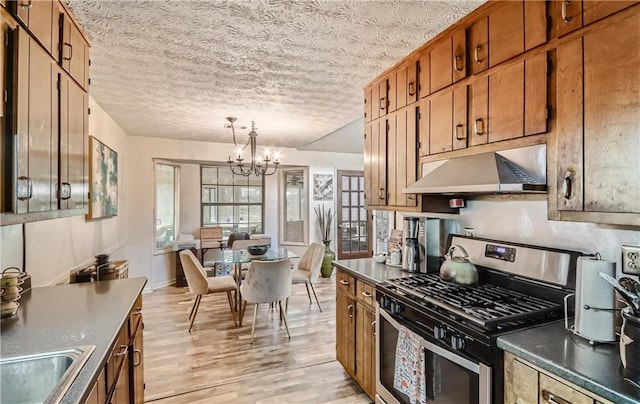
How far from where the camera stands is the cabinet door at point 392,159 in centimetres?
252

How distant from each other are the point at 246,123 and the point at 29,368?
3341mm

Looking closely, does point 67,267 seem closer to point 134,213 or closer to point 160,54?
point 160,54

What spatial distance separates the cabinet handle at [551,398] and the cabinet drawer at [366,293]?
1.14 meters

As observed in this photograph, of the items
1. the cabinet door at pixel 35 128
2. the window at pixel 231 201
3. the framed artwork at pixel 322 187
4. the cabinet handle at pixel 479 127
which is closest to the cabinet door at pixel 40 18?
the cabinet door at pixel 35 128

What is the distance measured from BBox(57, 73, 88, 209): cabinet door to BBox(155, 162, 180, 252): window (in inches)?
138

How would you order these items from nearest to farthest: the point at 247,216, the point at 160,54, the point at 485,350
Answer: the point at 485,350, the point at 160,54, the point at 247,216

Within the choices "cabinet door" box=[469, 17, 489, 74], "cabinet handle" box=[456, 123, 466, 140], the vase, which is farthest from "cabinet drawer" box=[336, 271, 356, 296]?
the vase

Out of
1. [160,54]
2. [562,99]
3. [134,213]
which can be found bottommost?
[134,213]

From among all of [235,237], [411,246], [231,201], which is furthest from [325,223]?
[411,246]

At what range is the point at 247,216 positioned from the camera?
21.1 feet

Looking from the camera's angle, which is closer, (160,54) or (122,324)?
(122,324)

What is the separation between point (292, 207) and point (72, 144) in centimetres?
487

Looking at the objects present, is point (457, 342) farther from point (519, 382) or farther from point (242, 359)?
point (242, 359)

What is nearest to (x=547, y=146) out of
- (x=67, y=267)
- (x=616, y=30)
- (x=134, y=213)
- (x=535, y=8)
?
(x=616, y=30)
